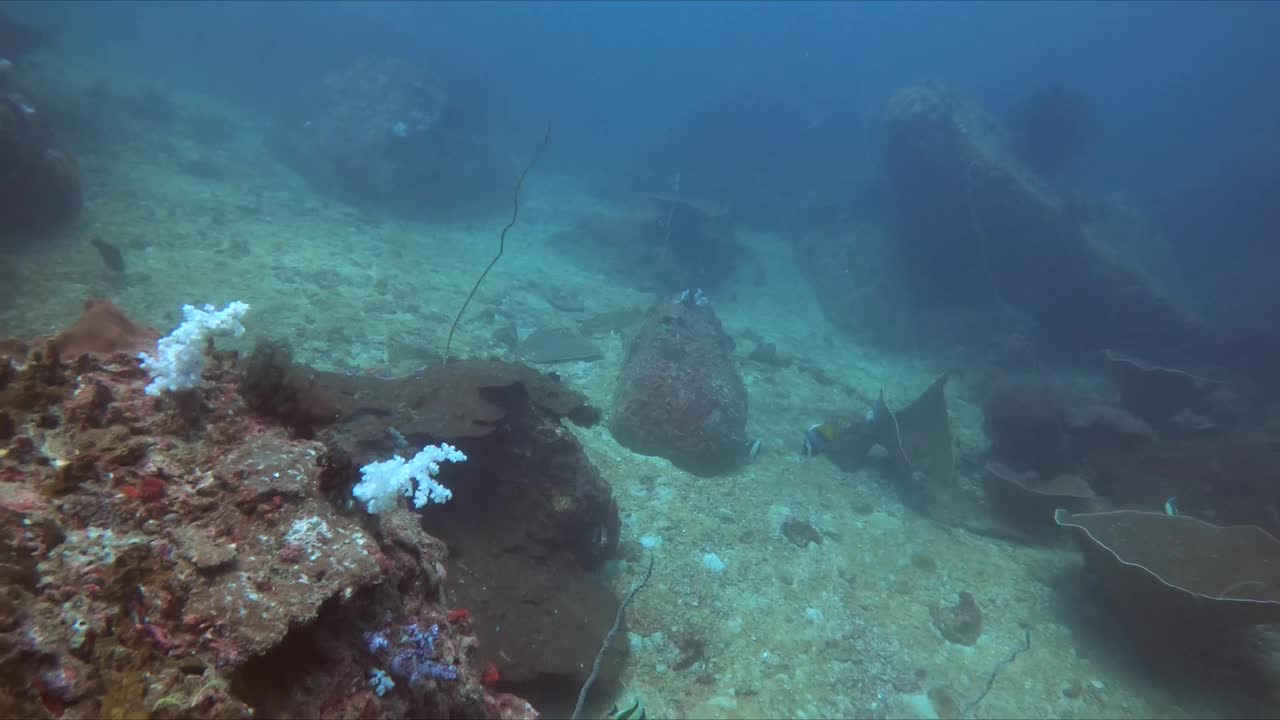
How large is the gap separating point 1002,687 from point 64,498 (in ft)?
24.8

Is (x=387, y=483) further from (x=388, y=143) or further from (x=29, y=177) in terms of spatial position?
(x=388, y=143)

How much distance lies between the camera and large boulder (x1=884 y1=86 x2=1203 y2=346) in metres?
16.2

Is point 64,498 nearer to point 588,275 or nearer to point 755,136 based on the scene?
point 588,275

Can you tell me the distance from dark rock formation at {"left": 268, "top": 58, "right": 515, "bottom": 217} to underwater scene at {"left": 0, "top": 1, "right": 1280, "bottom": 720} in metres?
0.15

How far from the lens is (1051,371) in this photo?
16219mm

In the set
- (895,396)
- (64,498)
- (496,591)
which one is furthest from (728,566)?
(895,396)

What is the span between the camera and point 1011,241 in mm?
16906

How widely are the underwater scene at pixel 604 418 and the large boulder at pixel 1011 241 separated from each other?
5.1 inches

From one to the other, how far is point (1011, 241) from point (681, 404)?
14688mm

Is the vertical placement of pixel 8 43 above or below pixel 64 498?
below

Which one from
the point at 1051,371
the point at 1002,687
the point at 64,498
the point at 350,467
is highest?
the point at 64,498

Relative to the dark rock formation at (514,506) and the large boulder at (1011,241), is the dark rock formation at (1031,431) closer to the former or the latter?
the large boulder at (1011,241)

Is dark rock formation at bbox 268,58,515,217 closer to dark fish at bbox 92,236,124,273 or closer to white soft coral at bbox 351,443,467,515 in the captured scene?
dark fish at bbox 92,236,124,273

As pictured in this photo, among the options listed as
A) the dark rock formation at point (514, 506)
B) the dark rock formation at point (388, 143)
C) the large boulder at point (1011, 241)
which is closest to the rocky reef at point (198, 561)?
the dark rock formation at point (514, 506)
